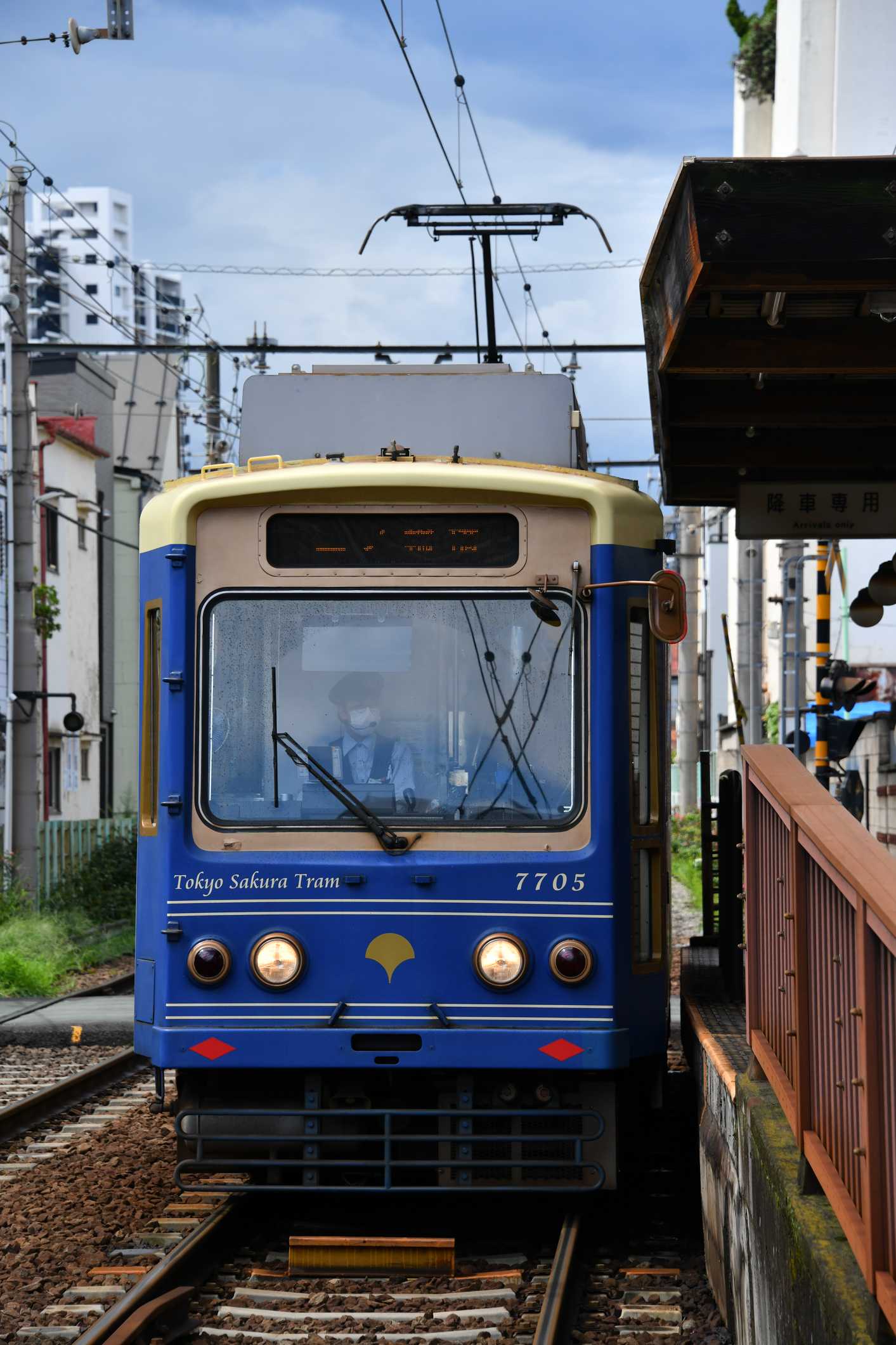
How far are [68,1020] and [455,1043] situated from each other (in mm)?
8802

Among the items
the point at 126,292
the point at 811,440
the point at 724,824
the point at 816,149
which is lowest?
the point at 724,824

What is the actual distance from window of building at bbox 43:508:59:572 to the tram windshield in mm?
29619

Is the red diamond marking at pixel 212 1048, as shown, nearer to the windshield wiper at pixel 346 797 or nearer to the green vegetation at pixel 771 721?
the windshield wiper at pixel 346 797

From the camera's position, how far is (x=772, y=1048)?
18.0 ft

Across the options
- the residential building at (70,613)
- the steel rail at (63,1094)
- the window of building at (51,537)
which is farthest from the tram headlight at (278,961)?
the window of building at (51,537)

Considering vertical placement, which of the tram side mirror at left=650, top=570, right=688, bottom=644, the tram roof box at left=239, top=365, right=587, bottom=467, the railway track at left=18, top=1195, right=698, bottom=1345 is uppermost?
the tram roof box at left=239, top=365, right=587, bottom=467

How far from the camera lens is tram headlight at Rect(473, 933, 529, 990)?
725 cm

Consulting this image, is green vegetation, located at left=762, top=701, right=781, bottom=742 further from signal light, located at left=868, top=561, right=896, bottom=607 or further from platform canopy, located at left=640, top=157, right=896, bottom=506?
platform canopy, located at left=640, top=157, right=896, bottom=506

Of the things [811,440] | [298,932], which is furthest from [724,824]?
[298,932]

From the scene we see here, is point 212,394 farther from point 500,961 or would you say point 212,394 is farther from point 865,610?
point 500,961

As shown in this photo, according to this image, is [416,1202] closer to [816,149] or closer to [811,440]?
Result: [811,440]

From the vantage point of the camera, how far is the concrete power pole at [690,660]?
33.1 m

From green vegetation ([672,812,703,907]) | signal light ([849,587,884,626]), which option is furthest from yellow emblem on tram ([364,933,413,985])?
green vegetation ([672,812,703,907])

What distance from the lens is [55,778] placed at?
3741cm
